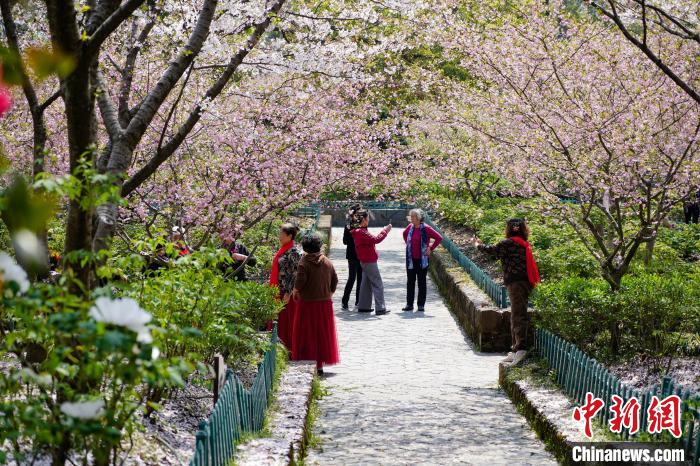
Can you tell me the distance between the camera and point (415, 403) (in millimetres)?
8781

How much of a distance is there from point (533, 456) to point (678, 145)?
286 inches

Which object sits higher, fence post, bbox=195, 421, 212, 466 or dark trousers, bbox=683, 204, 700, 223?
dark trousers, bbox=683, 204, 700, 223

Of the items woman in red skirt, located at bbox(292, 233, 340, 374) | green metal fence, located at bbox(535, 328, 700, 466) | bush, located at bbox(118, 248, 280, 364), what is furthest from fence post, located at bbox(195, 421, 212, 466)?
woman in red skirt, located at bbox(292, 233, 340, 374)

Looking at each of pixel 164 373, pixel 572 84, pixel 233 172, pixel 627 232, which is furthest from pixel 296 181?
pixel 164 373

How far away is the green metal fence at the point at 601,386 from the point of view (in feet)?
17.5

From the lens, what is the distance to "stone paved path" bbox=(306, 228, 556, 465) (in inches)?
275

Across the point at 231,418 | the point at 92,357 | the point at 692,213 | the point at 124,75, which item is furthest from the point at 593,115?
the point at 692,213

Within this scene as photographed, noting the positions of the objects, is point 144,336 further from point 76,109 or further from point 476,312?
point 476,312

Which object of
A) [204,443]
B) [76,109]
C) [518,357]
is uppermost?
[76,109]

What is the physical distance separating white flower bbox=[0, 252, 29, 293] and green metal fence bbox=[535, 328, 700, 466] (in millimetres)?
3895

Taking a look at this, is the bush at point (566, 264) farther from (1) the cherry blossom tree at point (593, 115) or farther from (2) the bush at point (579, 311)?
(2) the bush at point (579, 311)

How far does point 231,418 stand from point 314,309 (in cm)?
451

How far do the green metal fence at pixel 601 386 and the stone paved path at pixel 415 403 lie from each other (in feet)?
1.89

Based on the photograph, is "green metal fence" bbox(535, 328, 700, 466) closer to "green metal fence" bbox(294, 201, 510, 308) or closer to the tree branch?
"green metal fence" bbox(294, 201, 510, 308)
